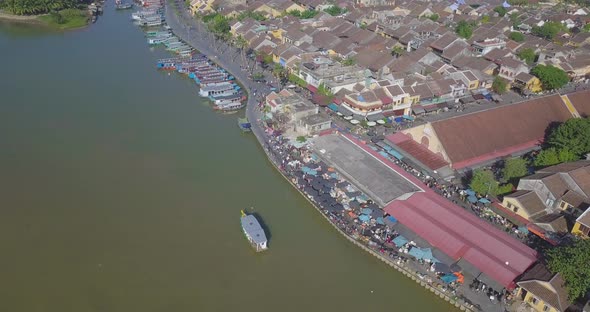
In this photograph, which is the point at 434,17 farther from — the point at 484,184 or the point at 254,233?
the point at 254,233

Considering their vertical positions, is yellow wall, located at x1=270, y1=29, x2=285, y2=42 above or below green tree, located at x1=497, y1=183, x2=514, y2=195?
above

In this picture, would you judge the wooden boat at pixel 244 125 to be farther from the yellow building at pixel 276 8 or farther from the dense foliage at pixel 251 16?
the yellow building at pixel 276 8

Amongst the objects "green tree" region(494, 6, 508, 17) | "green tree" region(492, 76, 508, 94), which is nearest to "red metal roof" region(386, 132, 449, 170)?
"green tree" region(492, 76, 508, 94)

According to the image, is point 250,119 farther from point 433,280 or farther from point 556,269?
point 556,269

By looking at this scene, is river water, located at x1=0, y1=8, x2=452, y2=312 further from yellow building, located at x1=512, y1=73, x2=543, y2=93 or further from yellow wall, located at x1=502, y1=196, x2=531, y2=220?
yellow building, located at x1=512, y1=73, x2=543, y2=93

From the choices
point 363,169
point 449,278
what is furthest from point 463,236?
point 363,169

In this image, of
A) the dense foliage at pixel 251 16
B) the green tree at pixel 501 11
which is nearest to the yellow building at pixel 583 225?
the dense foliage at pixel 251 16

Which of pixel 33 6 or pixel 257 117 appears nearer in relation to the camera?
pixel 257 117

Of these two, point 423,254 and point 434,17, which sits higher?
point 434,17
